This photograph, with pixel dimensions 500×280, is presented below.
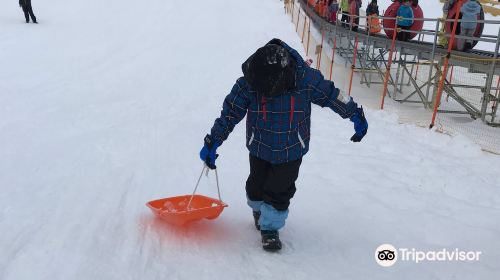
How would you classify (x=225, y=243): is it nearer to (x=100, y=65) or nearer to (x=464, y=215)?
(x=464, y=215)

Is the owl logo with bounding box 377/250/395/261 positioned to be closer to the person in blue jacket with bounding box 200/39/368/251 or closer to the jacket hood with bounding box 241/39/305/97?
the person in blue jacket with bounding box 200/39/368/251

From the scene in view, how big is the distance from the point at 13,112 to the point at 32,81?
231 cm

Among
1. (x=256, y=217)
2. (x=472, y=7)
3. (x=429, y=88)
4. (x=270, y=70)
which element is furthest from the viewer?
(x=429, y=88)

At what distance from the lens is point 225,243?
10.7ft

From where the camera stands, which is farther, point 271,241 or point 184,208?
point 184,208

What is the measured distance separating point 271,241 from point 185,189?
1431 mm

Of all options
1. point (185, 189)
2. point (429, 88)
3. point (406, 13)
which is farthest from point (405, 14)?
point (185, 189)

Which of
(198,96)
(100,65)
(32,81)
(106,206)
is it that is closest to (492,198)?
(106,206)

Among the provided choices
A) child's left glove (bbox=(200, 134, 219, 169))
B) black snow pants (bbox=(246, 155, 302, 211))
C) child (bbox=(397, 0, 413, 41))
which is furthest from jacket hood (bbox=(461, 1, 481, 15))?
child's left glove (bbox=(200, 134, 219, 169))

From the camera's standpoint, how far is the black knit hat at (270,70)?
106 inches

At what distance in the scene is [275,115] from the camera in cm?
289

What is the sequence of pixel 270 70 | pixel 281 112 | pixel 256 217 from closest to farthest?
pixel 270 70 → pixel 281 112 → pixel 256 217

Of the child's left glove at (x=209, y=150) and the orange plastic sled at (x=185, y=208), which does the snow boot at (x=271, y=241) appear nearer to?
the orange plastic sled at (x=185, y=208)

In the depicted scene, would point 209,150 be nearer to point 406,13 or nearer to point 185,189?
point 185,189
